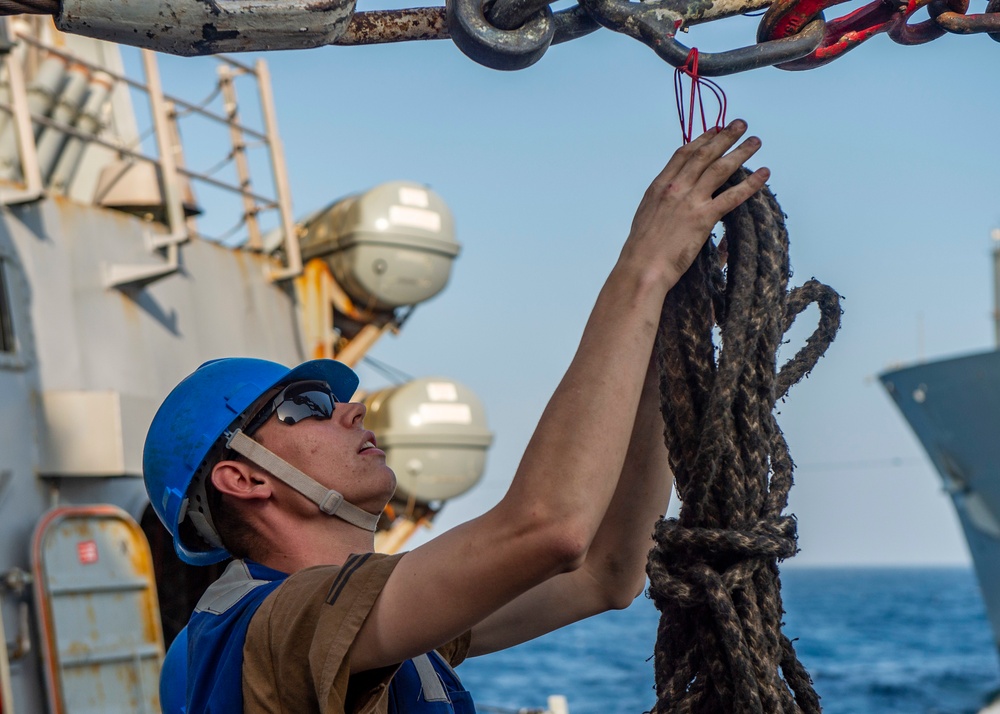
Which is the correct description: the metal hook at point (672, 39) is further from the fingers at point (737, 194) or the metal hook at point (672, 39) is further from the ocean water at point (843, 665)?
the ocean water at point (843, 665)

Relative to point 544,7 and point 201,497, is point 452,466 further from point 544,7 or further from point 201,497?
point 544,7

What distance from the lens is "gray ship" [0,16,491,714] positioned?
5.57 metres

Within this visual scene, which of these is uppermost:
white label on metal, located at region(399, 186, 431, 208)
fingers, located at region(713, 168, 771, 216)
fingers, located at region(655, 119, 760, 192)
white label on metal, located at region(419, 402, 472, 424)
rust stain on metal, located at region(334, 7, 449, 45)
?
white label on metal, located at region(399, 186, 431, 208)

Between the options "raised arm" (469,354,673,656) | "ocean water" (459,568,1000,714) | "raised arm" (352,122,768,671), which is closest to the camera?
"raised arm" (352,122,768,671)

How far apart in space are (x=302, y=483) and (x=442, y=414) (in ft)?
22.0

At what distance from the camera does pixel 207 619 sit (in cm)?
203

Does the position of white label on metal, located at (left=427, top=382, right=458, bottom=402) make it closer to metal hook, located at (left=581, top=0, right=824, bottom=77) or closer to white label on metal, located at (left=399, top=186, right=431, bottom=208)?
white label on metal, located at (left=399, top=186, right=431, bottom=208)

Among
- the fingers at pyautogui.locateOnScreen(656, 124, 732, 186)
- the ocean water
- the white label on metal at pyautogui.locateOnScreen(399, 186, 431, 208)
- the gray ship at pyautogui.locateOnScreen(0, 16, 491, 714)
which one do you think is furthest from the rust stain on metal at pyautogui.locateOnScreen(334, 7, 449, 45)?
the ocean water

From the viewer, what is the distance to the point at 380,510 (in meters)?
2.32

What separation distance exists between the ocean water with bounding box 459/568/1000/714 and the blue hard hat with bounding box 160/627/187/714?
10.9 meters

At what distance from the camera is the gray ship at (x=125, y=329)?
5566 mm

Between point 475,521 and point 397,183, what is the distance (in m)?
7.85

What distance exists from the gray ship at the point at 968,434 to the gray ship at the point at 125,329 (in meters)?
12.2

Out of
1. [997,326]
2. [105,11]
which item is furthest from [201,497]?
[997,326]
